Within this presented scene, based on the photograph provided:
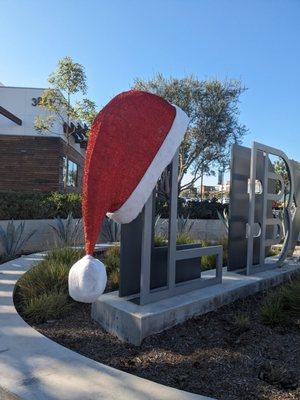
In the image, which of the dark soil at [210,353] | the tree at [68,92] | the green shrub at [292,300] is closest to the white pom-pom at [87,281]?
the dark soil at [210,353]

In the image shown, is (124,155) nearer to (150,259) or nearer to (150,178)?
(150,178)

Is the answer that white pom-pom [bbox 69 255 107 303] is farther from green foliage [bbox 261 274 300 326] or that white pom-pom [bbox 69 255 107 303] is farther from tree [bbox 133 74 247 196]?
tree [bbox 133 74 247 196]

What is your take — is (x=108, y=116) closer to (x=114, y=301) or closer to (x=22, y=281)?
(x=114, y=301)

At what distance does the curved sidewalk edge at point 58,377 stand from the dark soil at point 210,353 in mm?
268

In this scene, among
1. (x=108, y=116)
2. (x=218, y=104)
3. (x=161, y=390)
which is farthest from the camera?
(x=218, y=104)

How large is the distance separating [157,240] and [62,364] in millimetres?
4323

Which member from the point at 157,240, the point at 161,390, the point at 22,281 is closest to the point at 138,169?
the point at 161,390

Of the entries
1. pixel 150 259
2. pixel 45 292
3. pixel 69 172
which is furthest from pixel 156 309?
pixel 69 172

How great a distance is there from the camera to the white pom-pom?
3.13 metres

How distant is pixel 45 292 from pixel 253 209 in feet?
9.50

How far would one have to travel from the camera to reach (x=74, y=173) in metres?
25.6

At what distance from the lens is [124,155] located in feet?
12.1

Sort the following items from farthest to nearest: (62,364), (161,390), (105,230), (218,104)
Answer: (218,104) < (105,230) < (62,364) < (161,390)

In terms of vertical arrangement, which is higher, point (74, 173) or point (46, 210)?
point (74, 173)
